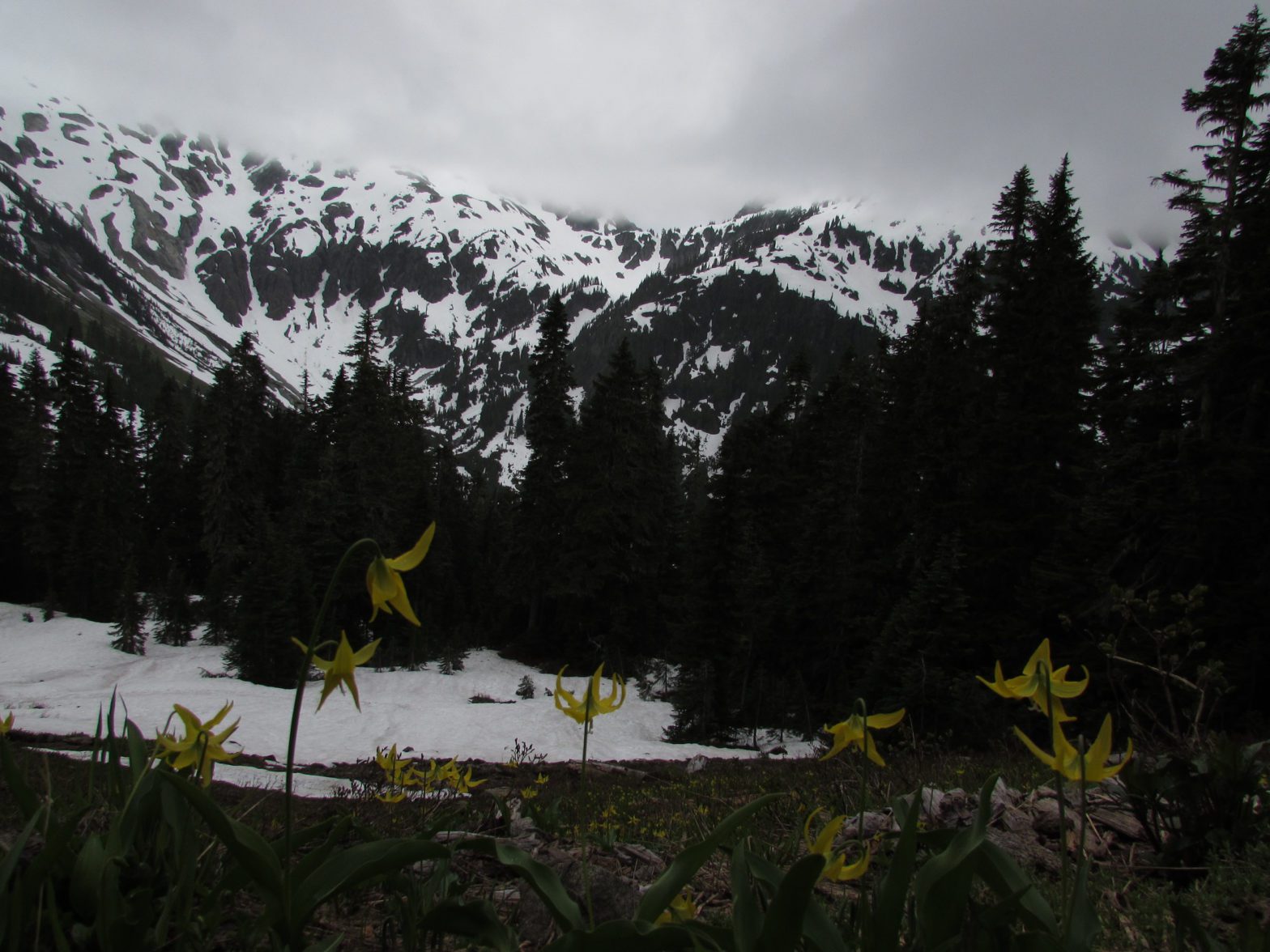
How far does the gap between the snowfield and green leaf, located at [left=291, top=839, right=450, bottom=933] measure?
839 cm

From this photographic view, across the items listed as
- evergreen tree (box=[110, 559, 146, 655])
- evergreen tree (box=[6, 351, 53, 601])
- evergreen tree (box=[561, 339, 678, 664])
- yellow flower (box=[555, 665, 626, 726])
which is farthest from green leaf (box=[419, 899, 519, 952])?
evergreen tree (box=[6, 351, 53, 601])

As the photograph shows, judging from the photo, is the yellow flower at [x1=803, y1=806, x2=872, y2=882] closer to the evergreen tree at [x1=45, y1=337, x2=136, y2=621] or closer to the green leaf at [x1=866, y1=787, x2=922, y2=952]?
the green leaf at [x1=866, y1=787, x2=922, y2=952]

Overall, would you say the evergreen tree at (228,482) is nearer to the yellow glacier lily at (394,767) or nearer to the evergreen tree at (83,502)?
the evergreen tree at (83,502)

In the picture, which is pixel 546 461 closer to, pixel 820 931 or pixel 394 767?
pixel 394 767

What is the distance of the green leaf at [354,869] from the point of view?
1.10 m

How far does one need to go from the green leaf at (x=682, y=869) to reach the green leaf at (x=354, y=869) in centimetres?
35

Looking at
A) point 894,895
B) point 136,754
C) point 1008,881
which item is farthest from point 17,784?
point 1008,881

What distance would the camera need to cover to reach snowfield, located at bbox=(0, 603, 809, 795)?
1257 centimetres

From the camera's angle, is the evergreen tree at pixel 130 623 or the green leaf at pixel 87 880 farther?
the evergreen tree at pixel 130 623

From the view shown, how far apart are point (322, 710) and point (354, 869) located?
18115 mm

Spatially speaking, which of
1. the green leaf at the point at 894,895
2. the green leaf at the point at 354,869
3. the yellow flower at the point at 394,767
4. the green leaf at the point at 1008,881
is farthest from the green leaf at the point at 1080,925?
the yellow flower at the point at 394,767

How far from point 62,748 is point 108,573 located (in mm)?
24003

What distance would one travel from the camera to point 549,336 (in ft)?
83.1

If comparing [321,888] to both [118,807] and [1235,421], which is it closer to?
[118,807]
